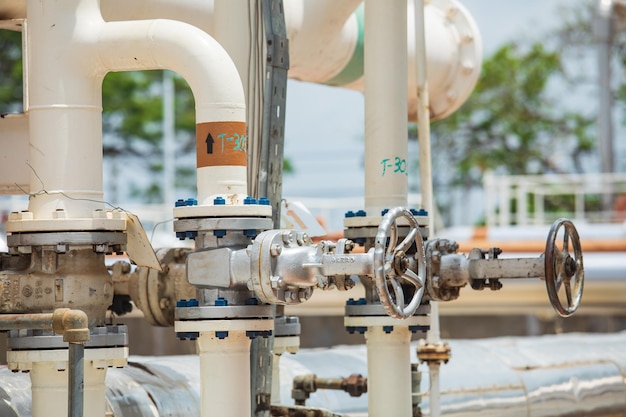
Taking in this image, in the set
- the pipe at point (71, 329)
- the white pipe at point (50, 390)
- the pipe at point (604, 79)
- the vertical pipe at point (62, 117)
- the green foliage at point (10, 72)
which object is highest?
the green foliage at point (10, 72)

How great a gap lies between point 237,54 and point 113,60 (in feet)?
1.84

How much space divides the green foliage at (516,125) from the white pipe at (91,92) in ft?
72.8

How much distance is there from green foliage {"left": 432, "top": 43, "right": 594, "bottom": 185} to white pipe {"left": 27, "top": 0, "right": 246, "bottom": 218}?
2219 cm

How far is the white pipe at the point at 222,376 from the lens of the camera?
3.40 metres

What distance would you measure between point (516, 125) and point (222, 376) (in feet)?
74.2

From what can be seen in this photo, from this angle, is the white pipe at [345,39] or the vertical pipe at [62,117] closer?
the vertical pipe at [62,117]

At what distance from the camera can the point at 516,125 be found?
25500 millimetres

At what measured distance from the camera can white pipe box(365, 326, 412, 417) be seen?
13.6 feet

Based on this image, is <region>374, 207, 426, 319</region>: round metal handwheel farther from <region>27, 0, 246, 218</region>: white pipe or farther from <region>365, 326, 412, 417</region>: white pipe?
<region>365, 326, 412, 417</region>: white pipe

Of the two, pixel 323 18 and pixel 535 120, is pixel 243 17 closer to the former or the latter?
pixel 323 18

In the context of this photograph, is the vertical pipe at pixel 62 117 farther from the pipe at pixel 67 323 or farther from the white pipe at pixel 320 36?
the white pipe at pixel 320 36

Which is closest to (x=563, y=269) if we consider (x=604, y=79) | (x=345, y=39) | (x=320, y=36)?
(x=320, y=36)

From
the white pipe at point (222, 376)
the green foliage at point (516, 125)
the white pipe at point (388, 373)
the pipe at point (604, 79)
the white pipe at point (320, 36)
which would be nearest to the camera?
the white pipe at point (222, 376)

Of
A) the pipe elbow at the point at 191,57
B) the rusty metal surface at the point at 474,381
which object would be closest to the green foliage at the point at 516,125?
the rusty metal surface at the point at 474,381
